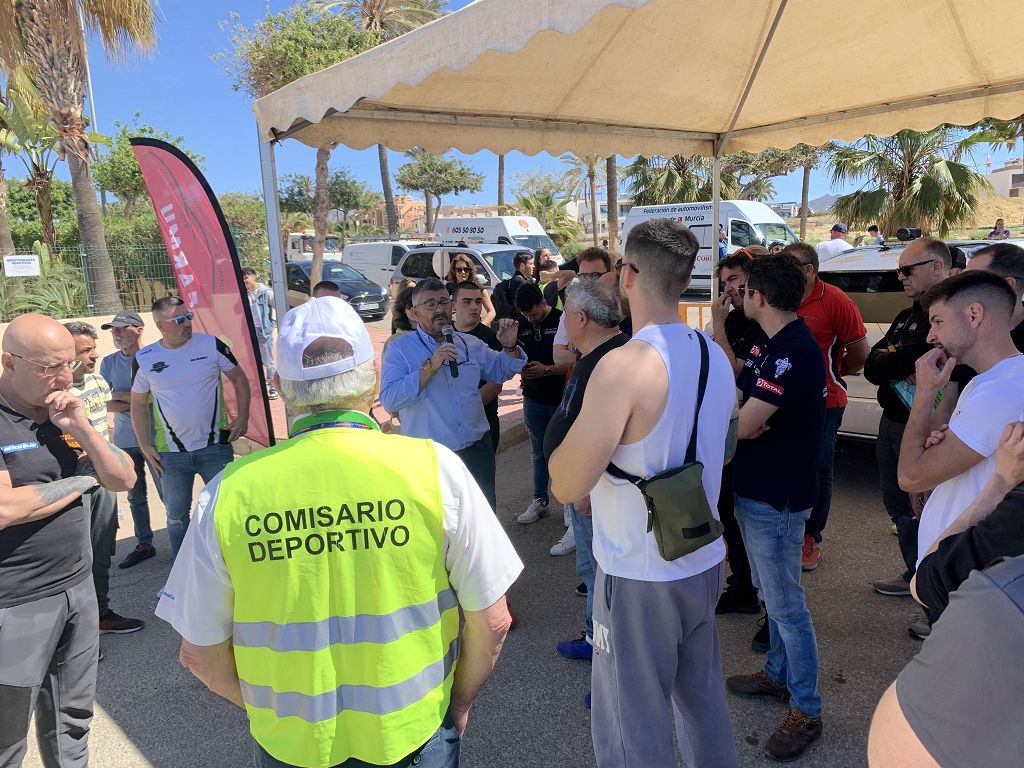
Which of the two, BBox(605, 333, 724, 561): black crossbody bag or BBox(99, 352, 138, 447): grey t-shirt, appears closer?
BBox(605, 333, 724, 561): black crossbody bag

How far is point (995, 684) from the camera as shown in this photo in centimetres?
79

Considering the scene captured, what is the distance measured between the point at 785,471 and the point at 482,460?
1704mm

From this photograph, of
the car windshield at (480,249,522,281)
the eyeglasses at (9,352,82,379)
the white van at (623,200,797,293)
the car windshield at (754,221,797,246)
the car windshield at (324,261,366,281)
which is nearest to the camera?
the eyeglasses at (9,352,82,379)

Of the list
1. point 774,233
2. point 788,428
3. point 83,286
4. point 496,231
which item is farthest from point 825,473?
point 496,231

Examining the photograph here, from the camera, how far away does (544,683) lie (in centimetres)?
307

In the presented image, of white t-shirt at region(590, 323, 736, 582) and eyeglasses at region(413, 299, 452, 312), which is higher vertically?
eyeglasses at region(413, 299, 452, 312)

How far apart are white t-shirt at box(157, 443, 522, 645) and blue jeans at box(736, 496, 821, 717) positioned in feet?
4.36

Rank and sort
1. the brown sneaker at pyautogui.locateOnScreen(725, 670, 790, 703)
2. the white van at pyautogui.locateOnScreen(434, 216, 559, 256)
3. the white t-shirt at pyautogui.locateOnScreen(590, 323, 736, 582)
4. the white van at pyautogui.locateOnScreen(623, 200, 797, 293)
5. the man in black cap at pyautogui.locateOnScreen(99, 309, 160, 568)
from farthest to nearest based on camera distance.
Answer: the white van at pyautogui.locateOnScreen(434, 216, 559, 256) < the white van at pyautogui.locateOnScreen(623, 200, 797, 293) < the man in black cap at pyautogui.locateOnScreen(99, 309, 160, 568) < the brown sneaker at pyautogui.locateOnScreen(725, 670, 790, 703) < the white t-shirt at pyautogui.locateOnScreen(590, 323, 736, 582)

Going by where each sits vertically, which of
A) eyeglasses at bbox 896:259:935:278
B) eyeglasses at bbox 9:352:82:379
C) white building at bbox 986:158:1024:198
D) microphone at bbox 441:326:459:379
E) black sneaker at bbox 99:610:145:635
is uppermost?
white building at bbox 986:158:1024:198

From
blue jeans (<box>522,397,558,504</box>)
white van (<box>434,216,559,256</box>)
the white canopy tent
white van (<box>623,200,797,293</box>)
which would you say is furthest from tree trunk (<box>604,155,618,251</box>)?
blue jeans (<box>522,397,558,504</box>)

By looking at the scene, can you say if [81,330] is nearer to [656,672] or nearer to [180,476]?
[180,476]

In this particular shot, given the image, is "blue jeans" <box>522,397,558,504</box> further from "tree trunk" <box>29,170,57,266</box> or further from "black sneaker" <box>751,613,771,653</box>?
"tree trunk" <box>29,170,57,266</box>

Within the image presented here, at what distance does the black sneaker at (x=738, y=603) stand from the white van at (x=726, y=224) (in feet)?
36.9

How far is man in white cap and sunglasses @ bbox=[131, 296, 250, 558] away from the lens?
3949mm
